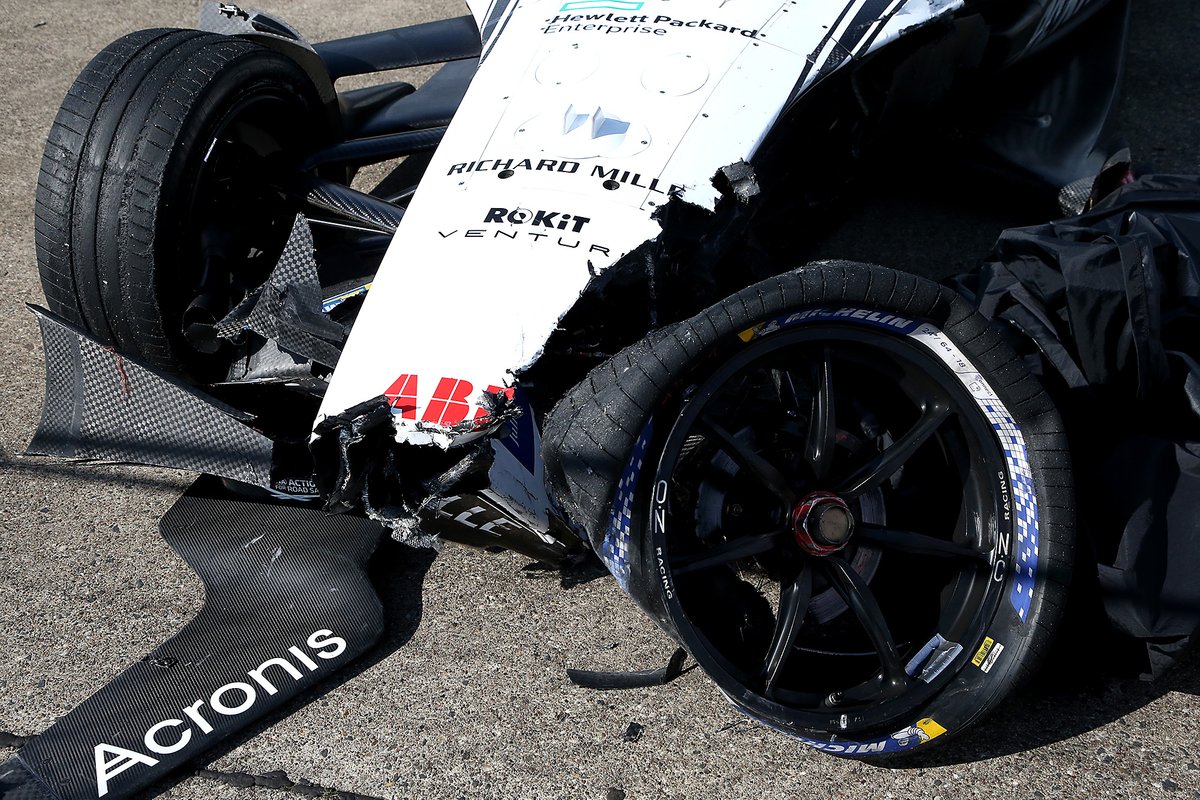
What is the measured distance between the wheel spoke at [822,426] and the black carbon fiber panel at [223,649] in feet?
4.03

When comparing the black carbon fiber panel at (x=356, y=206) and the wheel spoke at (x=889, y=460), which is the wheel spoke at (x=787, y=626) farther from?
the black carbon fiber panel at (x=356, y=206)

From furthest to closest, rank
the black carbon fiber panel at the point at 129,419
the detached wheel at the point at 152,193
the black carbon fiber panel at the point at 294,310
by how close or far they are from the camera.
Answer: the detached wheel at the point at 152,193, the black carbon fiber panel at the point at 294,310, the black carbon fiber panel at the point at 129,419

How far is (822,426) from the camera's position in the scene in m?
2.46

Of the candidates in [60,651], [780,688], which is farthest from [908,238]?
[60,651]

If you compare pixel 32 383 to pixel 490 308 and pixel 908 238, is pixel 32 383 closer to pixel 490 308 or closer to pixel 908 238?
pixel 490 308

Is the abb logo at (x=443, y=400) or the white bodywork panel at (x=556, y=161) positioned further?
the white bodywork panel at (x=556, y=161)

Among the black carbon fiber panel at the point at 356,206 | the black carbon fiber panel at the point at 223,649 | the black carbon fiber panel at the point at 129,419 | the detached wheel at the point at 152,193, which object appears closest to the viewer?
the black carbon fiber panel at the point at 223,649

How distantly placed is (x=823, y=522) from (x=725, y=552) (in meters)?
0.23

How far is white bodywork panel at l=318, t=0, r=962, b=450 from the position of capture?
2.46 meters

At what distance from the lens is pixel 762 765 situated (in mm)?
2521

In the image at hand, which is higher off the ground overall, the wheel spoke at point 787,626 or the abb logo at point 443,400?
the abb logo at point 443,400

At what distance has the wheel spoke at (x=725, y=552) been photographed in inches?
93.7

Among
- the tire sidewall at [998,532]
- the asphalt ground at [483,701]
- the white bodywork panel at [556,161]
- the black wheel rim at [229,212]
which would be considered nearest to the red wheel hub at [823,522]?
the tire sidewall at [998,532]

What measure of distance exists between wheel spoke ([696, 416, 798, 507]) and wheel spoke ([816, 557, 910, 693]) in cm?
20
